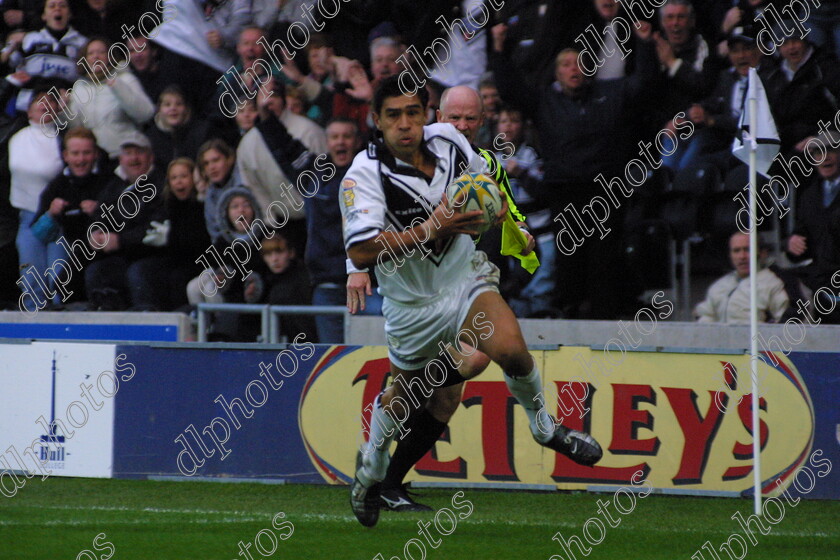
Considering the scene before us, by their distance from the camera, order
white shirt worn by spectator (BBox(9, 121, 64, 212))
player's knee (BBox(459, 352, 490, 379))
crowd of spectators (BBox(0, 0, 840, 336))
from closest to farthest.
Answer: player's knee (BBox(459, 352, 490, 379)) < crowd of spectators (BBox(0, 0, 840, 336)) < white shirt worn by spectator (BBox(9, 121, 64, 212))

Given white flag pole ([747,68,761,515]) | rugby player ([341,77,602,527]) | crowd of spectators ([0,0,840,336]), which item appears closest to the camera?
rugby player ([341,77,602,527])

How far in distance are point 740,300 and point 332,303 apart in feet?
11.1

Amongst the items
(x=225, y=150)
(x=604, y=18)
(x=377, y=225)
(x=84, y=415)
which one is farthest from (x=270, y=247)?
(x=377, y=225)

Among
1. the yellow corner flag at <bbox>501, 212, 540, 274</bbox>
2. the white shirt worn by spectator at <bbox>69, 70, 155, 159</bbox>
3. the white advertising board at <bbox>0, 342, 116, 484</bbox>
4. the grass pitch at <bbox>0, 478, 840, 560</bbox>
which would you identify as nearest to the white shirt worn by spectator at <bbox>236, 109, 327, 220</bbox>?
the white shirt worn by spectator at <bbox>69, 70, 155, 159</bbox>

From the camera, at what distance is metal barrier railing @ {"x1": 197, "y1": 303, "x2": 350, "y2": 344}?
920 centimetres

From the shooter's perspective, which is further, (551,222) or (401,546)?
(551,222)

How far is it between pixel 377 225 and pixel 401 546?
1745 mm

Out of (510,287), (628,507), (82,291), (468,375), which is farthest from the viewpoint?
(82,291)

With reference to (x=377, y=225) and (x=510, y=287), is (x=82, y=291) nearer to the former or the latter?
(x=510, y=287)

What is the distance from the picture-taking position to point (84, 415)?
923 centimetres

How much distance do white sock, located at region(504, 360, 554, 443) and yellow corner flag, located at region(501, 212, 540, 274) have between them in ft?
2.19

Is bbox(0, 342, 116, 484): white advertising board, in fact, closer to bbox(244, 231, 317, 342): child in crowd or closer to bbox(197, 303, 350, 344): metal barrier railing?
bbox(197, 303, 350, 344): metal barrier railing

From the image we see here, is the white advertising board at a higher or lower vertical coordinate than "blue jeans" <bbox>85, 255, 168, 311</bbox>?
lower

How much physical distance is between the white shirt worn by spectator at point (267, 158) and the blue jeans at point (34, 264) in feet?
7.16
